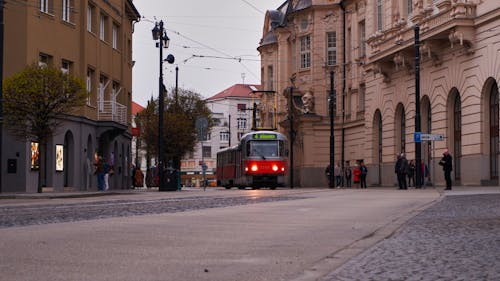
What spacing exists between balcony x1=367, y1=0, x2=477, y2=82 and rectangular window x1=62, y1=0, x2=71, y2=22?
1665 cm

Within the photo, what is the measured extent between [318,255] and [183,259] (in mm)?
1382

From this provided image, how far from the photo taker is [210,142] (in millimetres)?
151375

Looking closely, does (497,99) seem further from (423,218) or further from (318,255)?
(318,255)

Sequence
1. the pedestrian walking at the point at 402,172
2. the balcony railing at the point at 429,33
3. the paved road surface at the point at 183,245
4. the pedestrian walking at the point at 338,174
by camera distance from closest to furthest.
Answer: the paved road surface at the point at 183,245, the pedestrian walking at the point at 402,172, the balcony railing at the point at 429,33, the pedestrian walking at the point at 338,174

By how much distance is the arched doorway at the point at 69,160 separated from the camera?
4325 centimetres

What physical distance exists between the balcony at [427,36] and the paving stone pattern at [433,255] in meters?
28.8

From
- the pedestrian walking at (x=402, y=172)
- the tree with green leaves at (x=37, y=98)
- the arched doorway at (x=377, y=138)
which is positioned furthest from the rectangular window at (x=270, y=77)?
the tree with green leaves at (x=37, y=98)

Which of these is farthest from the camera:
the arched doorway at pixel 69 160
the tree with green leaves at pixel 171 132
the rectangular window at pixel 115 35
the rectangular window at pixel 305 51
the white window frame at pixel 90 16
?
the rectangular window at pixel 305 51

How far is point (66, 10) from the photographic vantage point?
43.3 metres

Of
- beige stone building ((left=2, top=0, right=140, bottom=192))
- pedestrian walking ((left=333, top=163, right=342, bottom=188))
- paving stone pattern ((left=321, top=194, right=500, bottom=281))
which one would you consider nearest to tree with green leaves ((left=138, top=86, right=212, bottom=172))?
beige stone building ((left=2, top=0, right=140, bottom=192))

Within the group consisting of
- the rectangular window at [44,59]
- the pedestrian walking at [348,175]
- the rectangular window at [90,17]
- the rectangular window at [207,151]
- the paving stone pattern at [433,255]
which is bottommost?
the paving stone pattern at [433,255]

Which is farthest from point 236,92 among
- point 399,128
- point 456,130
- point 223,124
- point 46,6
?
point 46,6

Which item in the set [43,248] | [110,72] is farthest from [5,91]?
[43,248]

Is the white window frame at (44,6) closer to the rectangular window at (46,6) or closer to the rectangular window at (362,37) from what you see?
the rectangular window at (46,6)
